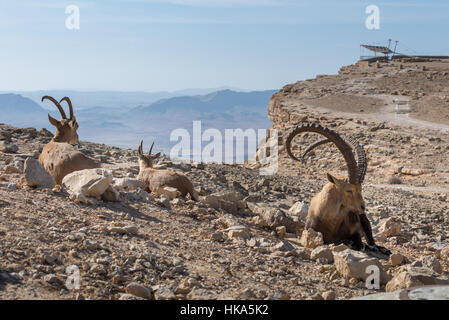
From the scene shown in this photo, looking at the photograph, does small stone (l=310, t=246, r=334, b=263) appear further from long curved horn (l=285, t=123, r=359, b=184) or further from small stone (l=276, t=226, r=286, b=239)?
long curved horn (l=285, t=123, r=359, b=184)

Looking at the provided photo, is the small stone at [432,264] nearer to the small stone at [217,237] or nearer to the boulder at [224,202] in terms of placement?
the small stone at [217,237]

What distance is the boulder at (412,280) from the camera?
18.8ft

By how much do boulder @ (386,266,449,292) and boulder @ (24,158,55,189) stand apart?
507cm

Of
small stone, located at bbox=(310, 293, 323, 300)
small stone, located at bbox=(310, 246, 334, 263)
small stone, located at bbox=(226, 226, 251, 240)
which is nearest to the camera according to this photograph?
small stone, located at bbox=(310, 293, 323, 300)

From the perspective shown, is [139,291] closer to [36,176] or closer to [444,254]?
[36,176]

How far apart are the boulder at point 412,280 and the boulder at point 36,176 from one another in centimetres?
507

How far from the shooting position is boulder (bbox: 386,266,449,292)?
5723 mm

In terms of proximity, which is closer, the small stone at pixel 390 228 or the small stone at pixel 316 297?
the small stone at pixel 316 297

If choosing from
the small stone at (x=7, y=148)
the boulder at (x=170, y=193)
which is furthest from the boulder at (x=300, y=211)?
the small stone at (x=7, y=148)

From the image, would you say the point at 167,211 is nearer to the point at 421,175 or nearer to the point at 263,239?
the point at 263,239

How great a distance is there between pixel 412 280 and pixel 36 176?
5419 mm

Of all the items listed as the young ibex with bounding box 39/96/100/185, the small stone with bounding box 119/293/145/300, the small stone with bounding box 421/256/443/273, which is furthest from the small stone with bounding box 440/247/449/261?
the young ibex with bounding box 39/96/100/185

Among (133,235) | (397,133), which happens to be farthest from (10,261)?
(397,133)
